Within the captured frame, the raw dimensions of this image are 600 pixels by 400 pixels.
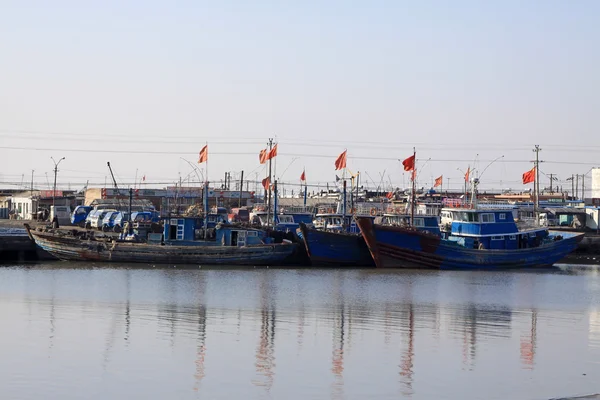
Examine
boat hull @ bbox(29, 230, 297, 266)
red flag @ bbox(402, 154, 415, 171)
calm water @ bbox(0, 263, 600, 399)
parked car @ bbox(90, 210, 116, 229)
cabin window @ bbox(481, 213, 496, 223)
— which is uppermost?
red flag @ bbox(402, 154, 415, 171)

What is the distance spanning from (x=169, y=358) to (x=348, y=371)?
18.2ft

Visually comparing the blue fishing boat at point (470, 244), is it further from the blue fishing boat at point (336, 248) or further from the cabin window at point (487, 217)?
the blue fishing boat at point (336, 248)

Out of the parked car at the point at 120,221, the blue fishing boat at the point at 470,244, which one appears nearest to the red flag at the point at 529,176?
the blue fishing boat at the point at 470,244

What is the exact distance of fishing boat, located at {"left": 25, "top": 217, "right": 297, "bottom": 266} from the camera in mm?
65812

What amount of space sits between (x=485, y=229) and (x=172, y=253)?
2119cm

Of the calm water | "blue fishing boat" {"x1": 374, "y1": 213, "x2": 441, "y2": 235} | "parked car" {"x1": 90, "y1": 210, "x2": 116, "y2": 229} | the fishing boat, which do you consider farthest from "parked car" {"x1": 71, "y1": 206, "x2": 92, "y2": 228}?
the calm water

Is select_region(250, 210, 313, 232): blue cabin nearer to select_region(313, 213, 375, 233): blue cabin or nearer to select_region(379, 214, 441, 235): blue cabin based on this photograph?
select_region(313, 213, 375, 233): blue cabin

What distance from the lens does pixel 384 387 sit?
2748 cm

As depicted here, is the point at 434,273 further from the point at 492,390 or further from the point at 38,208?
the point at 38,208

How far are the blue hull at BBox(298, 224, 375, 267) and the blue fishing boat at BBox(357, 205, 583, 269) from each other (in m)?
1.71

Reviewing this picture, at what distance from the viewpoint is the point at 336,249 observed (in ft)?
219

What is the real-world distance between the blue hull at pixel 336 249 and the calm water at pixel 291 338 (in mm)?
8369

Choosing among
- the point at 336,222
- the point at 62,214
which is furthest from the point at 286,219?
the point at 62,214

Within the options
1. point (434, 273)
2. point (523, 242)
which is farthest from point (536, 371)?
point (523, 242)
